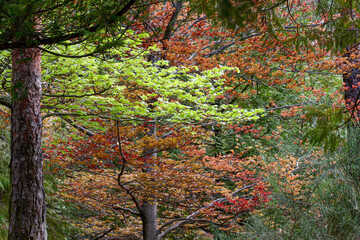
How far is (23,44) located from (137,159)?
366cm

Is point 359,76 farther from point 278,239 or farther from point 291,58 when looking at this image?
point 278,239

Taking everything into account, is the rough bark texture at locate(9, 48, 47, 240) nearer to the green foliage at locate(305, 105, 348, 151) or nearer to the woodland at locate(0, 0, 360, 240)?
the woodland at locate(0, 0, 360, 240)

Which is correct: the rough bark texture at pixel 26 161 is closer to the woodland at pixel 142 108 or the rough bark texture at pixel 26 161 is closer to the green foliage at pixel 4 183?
the woodland at pixel 142 108

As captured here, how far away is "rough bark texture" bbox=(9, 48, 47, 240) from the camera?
4055 mm

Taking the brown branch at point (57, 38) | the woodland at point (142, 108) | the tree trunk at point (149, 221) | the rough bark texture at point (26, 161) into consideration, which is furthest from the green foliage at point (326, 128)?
the tree trunk at point (149, 221)

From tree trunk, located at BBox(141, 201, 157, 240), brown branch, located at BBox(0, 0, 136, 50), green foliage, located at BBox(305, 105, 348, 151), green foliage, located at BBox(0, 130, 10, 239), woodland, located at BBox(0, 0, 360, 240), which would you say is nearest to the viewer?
brown branch, located at BBox(0, 0, 136, 50)

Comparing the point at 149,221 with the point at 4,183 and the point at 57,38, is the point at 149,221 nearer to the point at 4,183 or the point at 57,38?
the point at 4,183

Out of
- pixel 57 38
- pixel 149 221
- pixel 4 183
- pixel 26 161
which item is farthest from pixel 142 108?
pixel 4 183

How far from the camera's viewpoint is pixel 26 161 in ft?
13.6

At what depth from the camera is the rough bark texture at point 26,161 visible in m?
4.05

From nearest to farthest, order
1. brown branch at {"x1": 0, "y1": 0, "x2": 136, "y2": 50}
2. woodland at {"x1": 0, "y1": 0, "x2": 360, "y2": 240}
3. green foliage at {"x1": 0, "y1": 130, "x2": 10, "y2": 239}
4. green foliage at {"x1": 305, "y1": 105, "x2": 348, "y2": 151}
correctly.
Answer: brown branch at {"x1": 0, "y1": 0, "x2": 136, "y2": 50} < woodland at {"x1": 0, "y1": 0, "x2": 360, "y2": 240} < green foliage at {"x1": 305, "y1": 105, "x2": 348, "y2": 151} < green foliage at {"x1": 0, "y1": 130, "x2": 10, "y2": 239}

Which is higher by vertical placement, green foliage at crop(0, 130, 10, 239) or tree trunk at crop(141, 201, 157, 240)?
green foliage at crop(0, 130, 10, 239)

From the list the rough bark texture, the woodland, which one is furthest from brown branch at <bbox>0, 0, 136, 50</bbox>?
the rough bark texture

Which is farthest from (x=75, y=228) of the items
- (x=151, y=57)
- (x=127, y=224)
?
(x=151, y=57)
